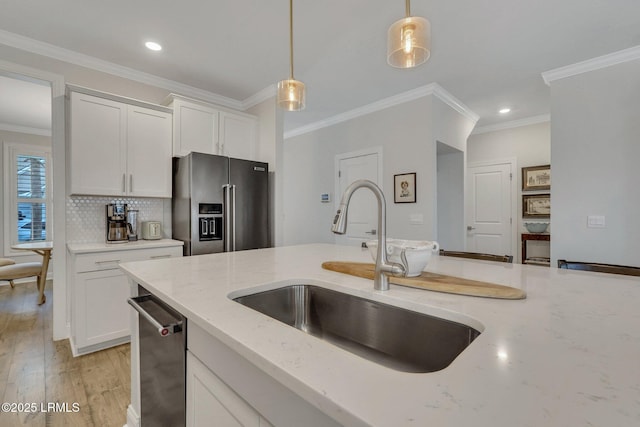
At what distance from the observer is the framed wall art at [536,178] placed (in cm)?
420

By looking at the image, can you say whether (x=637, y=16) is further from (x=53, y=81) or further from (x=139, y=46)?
(x=53, y=81)

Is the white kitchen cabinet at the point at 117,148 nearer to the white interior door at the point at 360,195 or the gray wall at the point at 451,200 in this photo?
the white interior door at the point at 360,195

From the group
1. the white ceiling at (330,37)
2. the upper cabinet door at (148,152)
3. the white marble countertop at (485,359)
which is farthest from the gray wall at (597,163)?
the upper cabinet door at (148,152)

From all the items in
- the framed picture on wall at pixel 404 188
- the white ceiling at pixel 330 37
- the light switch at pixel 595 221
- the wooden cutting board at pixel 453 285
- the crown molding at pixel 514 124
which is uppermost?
the white ceiling at pixel 330 37

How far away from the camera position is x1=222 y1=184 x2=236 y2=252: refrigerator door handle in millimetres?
2955

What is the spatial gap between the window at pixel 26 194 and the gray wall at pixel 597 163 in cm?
739

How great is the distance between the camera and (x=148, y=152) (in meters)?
2.82

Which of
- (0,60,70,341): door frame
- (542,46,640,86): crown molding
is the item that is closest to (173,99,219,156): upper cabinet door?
(0,60,70,341): door frame

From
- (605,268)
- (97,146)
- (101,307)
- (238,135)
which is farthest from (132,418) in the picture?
(238,135)

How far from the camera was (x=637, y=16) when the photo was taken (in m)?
2.16

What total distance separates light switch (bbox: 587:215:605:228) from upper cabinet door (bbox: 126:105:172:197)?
411cm

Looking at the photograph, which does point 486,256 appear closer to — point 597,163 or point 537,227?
point 597,163

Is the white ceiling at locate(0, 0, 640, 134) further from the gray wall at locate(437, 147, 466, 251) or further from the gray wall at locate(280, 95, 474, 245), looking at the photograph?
the gray wall at locate(437, 147, 466, 251)

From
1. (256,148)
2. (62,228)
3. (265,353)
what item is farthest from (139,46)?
(265,353)
